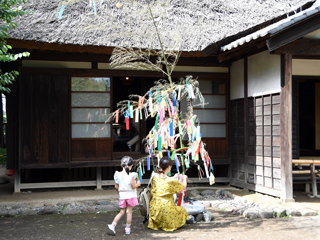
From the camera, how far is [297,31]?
5.89 m

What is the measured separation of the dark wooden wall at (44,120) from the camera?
7195 mm

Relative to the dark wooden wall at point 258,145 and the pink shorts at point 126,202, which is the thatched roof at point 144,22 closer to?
the dark wooden wall at point 258,145

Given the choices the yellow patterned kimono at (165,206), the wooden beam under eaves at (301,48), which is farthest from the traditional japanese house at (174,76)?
the yellow patterned kimono at (165,206)

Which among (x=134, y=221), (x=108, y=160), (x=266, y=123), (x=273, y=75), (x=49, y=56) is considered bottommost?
(x=134, y=221)

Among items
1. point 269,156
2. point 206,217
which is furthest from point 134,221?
point 269,156

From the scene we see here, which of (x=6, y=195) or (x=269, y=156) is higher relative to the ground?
(x=269, y=156)

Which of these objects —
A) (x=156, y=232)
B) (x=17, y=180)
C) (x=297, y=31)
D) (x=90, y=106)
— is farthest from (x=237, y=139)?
(x=17, y=180)

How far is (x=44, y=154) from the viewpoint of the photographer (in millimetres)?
7266

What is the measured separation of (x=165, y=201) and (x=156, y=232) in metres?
0.44

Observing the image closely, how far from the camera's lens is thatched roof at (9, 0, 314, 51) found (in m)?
6.71

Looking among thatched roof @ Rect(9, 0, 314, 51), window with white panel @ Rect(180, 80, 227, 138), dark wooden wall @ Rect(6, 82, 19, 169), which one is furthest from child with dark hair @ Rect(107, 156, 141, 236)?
window with white panel @ Rect(180, 80, 227, 138)

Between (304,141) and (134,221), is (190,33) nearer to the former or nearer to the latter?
(134,221)

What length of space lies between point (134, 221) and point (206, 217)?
3.64ft

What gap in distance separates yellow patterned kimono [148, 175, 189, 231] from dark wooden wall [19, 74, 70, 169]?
11.0 ft
